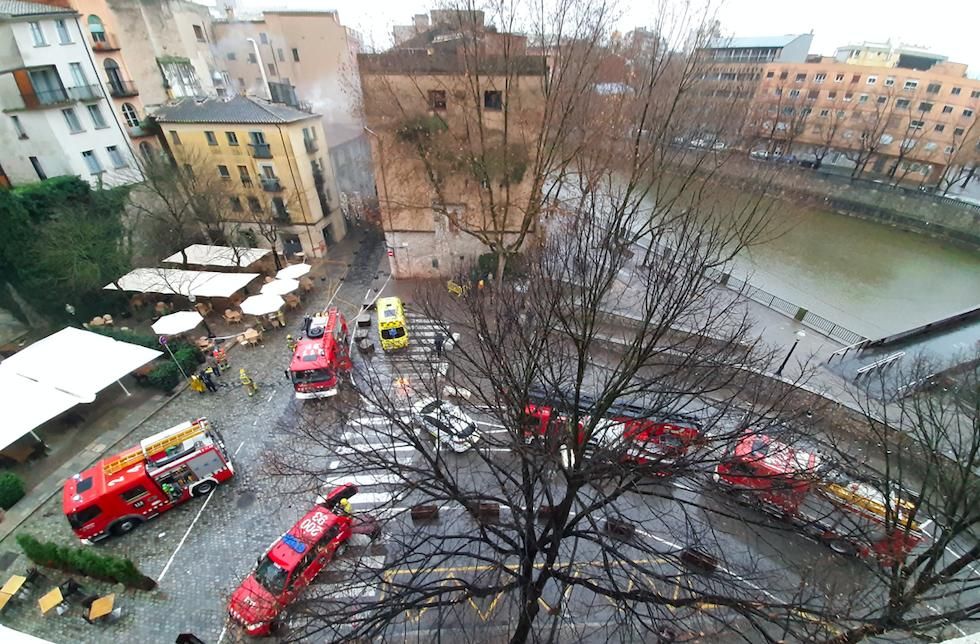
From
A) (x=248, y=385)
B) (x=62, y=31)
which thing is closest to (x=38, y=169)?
(x=62, y=31)

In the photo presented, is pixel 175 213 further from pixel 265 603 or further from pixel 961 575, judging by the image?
pixel 961 575

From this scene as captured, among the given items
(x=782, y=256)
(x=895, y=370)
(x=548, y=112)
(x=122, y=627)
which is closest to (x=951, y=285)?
(x=782, y=256)

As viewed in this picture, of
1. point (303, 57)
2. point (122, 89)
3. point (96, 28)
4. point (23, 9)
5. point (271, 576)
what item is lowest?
point (271, 576)

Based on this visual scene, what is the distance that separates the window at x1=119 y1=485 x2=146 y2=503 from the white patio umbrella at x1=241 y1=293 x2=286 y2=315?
8961 millimetres

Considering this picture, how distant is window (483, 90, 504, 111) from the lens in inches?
755

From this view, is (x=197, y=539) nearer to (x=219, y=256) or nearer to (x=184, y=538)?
(x=184, y=538)

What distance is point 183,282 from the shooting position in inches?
809

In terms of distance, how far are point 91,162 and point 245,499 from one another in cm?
2200

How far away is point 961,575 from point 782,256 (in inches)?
865

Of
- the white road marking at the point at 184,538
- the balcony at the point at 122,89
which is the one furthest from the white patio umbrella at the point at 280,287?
the balcony at the point at 122,89

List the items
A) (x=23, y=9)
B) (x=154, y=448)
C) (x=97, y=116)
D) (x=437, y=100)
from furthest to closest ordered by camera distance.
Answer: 1. (x=97, y=116)
2. (x=23, y=9)
3. (x=437, y=100)
4. (x=154, y=448)

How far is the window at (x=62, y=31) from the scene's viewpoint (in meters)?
21.1

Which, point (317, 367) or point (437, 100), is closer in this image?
point (317, 367)

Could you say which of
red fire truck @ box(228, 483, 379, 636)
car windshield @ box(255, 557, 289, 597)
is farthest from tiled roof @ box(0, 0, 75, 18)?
car windshield @ box(255, 557, 289, 597)
